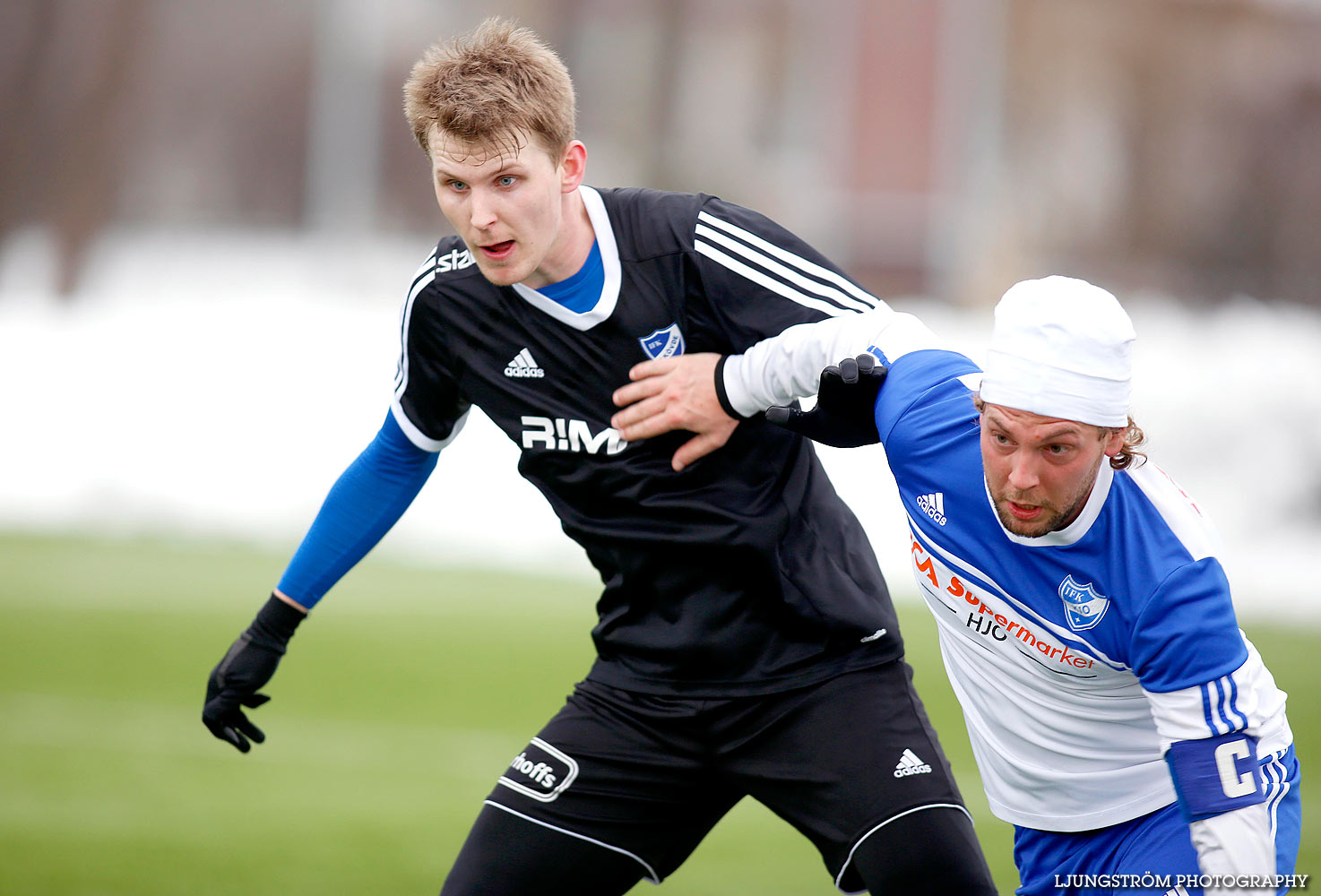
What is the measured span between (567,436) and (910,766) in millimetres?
1148

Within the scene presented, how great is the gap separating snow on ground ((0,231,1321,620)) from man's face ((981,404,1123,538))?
10.2 m

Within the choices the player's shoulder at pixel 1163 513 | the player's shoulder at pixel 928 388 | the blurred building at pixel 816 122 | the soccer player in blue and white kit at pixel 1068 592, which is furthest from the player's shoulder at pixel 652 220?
the blurred building at pixel 816 122

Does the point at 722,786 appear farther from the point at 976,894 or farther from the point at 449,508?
the point at 449,508

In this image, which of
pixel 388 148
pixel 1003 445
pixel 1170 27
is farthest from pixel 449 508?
pixel 1170 27

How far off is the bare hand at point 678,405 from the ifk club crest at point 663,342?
0.04 metres

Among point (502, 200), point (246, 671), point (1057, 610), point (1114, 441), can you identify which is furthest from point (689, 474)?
point (246, 671)

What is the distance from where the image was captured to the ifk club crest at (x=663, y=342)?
12.1 ft

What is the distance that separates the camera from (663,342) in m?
3.68

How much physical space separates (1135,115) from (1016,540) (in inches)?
875

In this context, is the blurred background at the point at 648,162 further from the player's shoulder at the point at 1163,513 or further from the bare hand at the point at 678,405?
the player's shoulder at the point at 1163,513

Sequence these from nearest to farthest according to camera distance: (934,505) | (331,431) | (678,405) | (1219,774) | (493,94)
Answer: (1219,774) → (934,505) → (493,94) → (678,405) → (331,431)

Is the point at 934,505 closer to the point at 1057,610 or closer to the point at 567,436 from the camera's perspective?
the point at 1057,610

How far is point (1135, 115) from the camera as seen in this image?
Result: 23531 mm

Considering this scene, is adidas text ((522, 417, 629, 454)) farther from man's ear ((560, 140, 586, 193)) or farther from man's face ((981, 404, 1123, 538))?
man's face ((981, 404, 1123, 538))
